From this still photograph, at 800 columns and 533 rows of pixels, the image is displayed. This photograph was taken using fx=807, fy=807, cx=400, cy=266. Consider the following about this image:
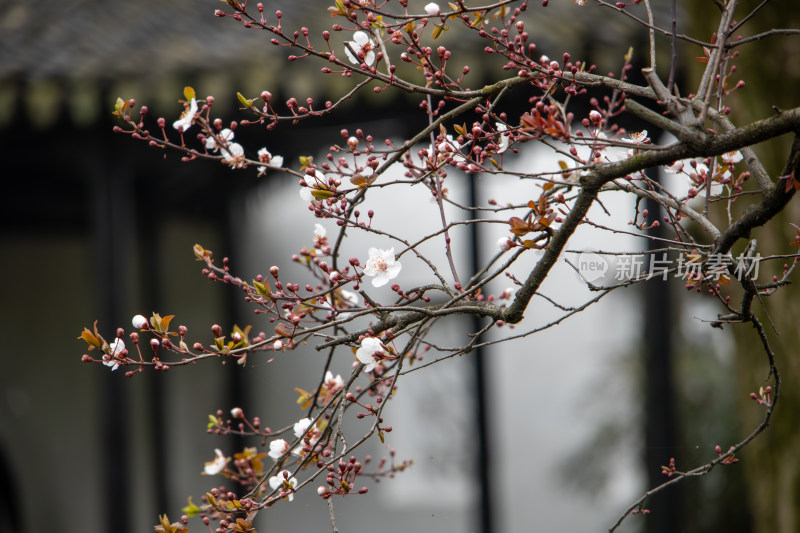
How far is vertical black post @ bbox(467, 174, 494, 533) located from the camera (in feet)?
10.7

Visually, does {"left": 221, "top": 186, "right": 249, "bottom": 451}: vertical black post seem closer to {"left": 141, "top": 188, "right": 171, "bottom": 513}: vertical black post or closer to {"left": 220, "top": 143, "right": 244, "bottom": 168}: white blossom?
{"left": 141, "top": 188, "right": 171, "bottom": 513}: vertical black post

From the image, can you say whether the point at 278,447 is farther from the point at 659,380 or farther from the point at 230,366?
the point at 230,366

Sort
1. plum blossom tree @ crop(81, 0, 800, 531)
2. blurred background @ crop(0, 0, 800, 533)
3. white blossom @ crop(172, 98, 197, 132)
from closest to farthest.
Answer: plum blossom tree @ crop(81, 0, 800, 531) → white blossom @ crop(172, 98, 197, 132) → blurred background @ crop(0, 0, 800, 533)

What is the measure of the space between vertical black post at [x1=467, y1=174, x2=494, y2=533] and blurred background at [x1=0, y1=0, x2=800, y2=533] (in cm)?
1

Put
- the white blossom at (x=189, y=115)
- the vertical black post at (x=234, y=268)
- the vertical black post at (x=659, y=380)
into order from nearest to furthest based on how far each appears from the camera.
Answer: the white blossom at (x=189, y=115) → the vertical black post at (x=659, y=380) → the vertical black post at (x=234, y=268)

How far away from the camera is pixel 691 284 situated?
109 cm

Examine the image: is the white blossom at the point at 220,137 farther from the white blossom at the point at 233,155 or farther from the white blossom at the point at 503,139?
the white blossom at the point at 503,139

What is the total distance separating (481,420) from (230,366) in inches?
77.5

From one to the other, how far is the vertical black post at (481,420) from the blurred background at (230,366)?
0.01m

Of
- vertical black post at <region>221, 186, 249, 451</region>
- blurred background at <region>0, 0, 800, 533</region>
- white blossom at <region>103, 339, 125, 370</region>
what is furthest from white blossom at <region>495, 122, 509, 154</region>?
vertical black post at <region>221, 186, 249, 451</region>

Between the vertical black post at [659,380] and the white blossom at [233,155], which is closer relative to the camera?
the white blossom at [233,155]

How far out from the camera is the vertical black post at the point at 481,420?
3.27 meters

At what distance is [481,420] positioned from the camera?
10.8 feet

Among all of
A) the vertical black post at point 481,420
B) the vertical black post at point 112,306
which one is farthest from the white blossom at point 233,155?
the vertical black post at point 112,306
